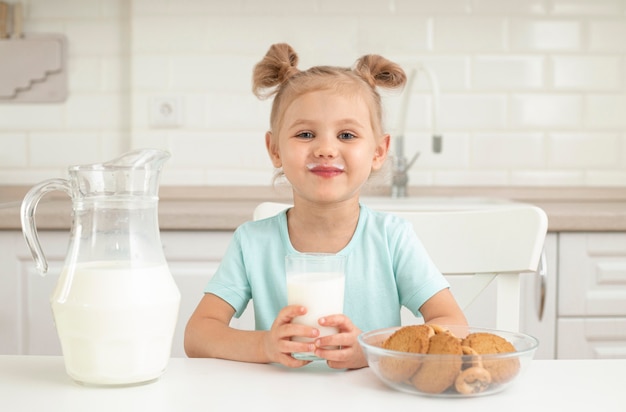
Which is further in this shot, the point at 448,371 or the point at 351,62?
the point at 351,62

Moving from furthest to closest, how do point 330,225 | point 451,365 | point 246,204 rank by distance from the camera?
1. point 246,204
2. point 330,225
3. point 451,365

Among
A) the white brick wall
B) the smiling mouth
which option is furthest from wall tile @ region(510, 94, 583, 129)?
the smiling mouth

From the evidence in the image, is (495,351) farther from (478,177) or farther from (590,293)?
(478,177)

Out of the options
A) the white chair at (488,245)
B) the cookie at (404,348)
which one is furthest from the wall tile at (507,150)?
the cookie at (404,348)

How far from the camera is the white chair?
4.36ft

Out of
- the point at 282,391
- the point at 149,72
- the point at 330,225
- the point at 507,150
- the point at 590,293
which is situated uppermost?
the point at 149,72

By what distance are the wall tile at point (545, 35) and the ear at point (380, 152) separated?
4.52 ft

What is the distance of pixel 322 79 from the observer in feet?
4.26

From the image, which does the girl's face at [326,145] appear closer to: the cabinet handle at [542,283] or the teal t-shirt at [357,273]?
the teal t-shirt at [357,273]

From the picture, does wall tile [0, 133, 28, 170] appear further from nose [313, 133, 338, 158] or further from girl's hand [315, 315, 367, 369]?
girl's hand [315, 315, 367, 369]

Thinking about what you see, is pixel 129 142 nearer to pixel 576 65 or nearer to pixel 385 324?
pixel 576 65

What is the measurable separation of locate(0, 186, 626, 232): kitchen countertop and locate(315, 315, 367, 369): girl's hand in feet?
3.76

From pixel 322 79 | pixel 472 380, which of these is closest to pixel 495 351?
pixel 472 380

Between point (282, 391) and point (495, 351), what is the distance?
204mm
